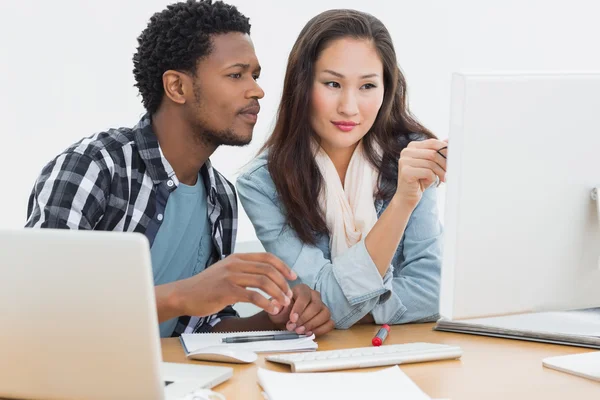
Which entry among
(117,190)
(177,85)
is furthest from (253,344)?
(177,85)

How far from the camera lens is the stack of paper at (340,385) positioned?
4.20 feet

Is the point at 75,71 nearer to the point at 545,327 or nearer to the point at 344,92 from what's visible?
the point at 344,92

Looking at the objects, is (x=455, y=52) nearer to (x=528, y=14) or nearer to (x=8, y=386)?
(x=528, y=14)

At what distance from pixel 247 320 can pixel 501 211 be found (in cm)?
81

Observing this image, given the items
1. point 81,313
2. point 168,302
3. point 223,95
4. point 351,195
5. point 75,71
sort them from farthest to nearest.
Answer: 1. point 75,71
2. point 351,195
3. point 223,95
4. point 168,302
5. point 81,313

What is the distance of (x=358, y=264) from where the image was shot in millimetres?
1818

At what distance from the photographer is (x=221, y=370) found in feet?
4.64

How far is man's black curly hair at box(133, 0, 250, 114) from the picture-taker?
204 centimetres

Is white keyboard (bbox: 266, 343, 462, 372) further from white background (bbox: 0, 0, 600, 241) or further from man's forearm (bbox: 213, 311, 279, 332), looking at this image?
white background (bbox: 0, 0, 600, 241)

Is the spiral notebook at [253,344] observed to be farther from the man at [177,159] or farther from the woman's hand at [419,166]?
the woman's hand at [419,166]

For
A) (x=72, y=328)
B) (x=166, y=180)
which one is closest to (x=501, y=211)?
(x=72, y=328)

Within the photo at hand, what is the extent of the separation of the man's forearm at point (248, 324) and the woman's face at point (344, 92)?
0.48 metres

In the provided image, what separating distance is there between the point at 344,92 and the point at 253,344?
2.31 feet

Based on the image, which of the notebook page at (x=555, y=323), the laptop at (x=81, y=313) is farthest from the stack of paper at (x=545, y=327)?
the laptop at (x=81, y=313)
